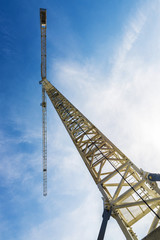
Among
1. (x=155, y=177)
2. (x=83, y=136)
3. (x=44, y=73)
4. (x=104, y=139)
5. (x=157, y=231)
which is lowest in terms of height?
(x=157, y=231)

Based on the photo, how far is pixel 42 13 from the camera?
33031mm

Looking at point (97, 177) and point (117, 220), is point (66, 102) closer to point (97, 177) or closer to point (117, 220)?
point (97, 177)

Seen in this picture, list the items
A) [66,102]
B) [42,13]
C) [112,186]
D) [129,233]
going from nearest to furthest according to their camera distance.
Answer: [129,233] → [112,186] → [66,102] → [42,13]

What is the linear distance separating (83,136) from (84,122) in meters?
2.58

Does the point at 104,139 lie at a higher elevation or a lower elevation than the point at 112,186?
higher

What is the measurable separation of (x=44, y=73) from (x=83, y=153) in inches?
1334

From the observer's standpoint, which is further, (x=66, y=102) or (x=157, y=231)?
(x=66, y=102)

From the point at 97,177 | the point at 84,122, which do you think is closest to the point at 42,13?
the point at 84,122

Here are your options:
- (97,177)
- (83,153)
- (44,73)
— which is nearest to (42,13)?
(44,73)

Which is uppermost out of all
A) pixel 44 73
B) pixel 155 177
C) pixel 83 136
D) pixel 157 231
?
pixel 44 73

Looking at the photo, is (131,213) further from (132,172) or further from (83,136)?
(83,136)

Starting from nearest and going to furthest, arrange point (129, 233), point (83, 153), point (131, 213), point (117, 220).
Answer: point (129, 233), point (117, 220), point (131, 213), point (83, 153)

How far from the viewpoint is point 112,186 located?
10.3m

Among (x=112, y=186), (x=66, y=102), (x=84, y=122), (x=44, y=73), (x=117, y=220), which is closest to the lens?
(x=117, y=220)
